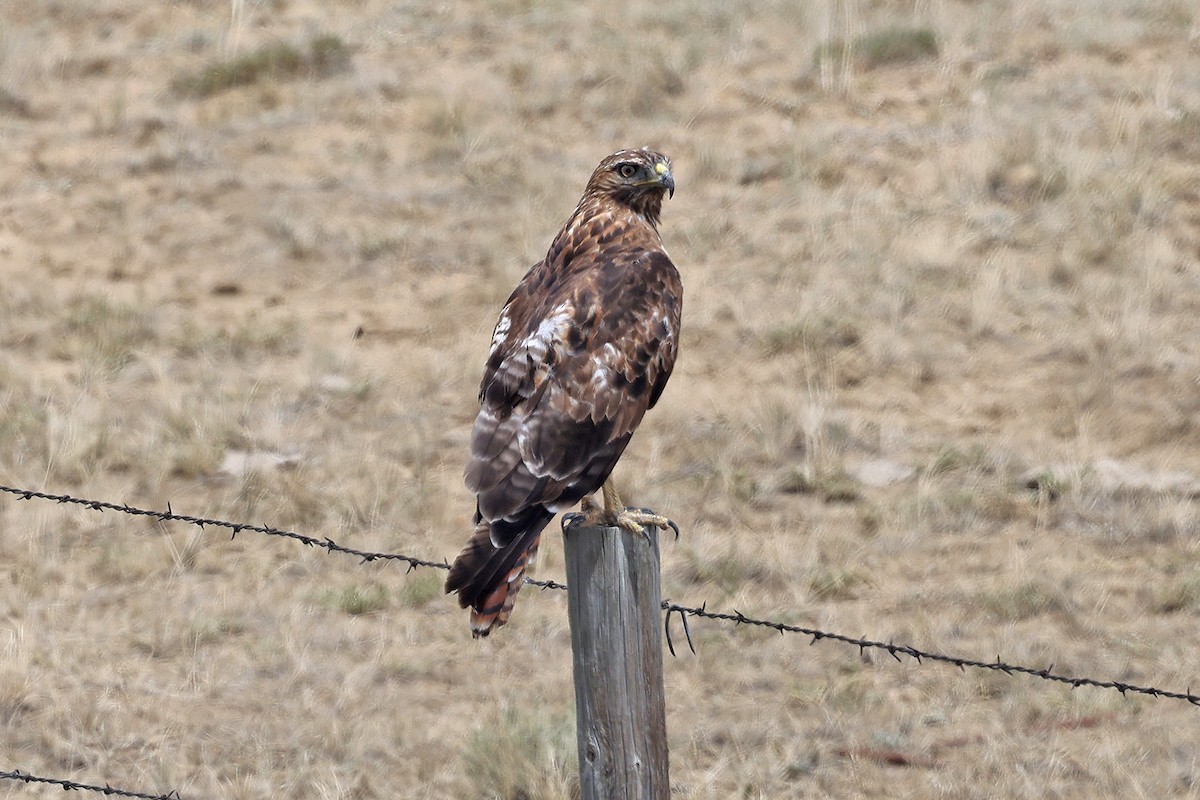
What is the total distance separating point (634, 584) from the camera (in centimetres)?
420

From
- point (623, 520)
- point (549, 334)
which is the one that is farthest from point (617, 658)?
point (549, 334)

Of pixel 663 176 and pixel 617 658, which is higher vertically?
pixel 663 176

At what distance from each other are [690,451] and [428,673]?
2.69 m

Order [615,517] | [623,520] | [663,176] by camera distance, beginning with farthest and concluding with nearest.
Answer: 1. [663,176]
2. [615,517]
3. [623,520]

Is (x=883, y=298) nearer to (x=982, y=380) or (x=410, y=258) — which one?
(x=982, y=380)

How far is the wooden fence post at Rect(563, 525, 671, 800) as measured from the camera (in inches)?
165

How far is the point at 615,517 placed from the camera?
5.02 meters

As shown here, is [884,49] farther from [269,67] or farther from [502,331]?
[502,331]

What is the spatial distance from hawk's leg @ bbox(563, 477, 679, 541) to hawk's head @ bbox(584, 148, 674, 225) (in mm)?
1166

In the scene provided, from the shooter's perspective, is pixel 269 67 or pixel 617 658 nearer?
pixel 617 658

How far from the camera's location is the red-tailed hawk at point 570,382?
184 inches

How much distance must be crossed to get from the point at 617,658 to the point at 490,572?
0.55 meters

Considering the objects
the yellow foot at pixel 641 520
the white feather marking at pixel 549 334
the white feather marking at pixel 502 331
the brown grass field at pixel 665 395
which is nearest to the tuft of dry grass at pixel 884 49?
the brown grass field at pixel 665 395

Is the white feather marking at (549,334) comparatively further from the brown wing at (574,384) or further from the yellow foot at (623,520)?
the yellow foot at (623,520)
